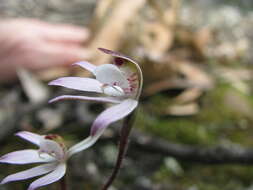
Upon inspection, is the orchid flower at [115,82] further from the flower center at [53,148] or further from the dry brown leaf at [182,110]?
the dry brown leaf at [182,110]

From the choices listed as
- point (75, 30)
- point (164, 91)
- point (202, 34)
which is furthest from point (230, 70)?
point (75, 30)

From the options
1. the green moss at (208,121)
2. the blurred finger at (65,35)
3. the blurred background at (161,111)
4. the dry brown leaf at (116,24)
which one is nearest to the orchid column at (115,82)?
the blurred background at (161,111)

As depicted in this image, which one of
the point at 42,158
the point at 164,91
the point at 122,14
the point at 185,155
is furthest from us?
the point at 122,14

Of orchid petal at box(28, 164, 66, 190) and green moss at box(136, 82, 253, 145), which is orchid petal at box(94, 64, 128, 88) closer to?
orchid petal at box(28, 164, 66, 190)

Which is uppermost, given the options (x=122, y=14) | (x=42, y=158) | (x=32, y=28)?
(x=42, y=158)

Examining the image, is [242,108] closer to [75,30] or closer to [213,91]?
[213,91]

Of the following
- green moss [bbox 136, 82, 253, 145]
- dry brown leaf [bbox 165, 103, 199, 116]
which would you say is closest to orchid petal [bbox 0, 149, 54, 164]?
green moss [bbox 136, 82, 253, 145]
